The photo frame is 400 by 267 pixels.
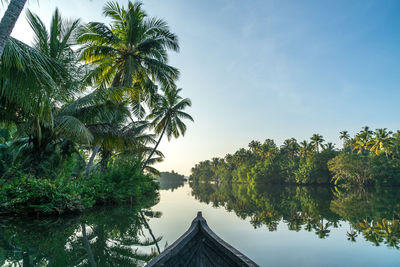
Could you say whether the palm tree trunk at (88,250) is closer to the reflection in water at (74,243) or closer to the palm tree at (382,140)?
the reflection in water at (74,243)

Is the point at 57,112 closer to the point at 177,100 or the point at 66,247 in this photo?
the point at 66,247

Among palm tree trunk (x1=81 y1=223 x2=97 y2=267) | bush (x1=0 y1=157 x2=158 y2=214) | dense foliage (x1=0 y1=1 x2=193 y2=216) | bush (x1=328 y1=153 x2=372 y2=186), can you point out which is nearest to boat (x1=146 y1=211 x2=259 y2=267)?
palm tree trunk (x1=81 y1=223 x2=97 y2=267)

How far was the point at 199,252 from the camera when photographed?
113 inches

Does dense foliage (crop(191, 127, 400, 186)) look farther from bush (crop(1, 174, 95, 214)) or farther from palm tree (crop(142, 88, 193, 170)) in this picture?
bush (crop(1, 174, 95, 214))

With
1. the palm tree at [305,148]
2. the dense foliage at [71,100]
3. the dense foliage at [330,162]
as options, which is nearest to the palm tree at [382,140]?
the dense foliage at [330,162]

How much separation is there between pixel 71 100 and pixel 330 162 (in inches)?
1362

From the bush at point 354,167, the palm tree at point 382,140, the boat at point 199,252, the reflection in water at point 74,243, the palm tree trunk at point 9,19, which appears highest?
the palm tree at point 382,140

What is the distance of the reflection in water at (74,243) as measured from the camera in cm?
360

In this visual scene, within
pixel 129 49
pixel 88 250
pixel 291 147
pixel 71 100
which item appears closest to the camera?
pixel 88 250

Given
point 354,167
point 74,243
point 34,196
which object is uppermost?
point 354,167

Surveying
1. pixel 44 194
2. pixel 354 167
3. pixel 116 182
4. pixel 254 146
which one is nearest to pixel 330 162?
pixel 354 167

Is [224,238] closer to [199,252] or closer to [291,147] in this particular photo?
[199,252]

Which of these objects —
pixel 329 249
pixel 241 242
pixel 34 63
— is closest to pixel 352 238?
pixel 329 249

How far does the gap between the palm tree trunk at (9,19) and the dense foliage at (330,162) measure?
34278 mm
